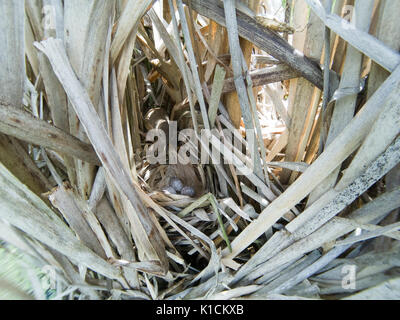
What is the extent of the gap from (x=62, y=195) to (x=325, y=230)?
34cm

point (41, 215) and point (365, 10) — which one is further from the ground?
point (365, 10)

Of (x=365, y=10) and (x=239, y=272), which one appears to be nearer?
(x=365, y=10)

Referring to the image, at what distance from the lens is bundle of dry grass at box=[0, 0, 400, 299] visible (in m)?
0.32

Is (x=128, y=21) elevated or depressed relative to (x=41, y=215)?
elevated

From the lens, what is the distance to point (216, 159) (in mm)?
457

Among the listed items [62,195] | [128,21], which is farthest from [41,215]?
[128,21]

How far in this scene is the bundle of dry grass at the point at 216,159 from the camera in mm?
319

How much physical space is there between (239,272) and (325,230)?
0.49 feet

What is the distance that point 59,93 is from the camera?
37 centimetres

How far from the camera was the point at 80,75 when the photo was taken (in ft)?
1.13

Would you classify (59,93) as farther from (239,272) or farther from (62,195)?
(239,272)
